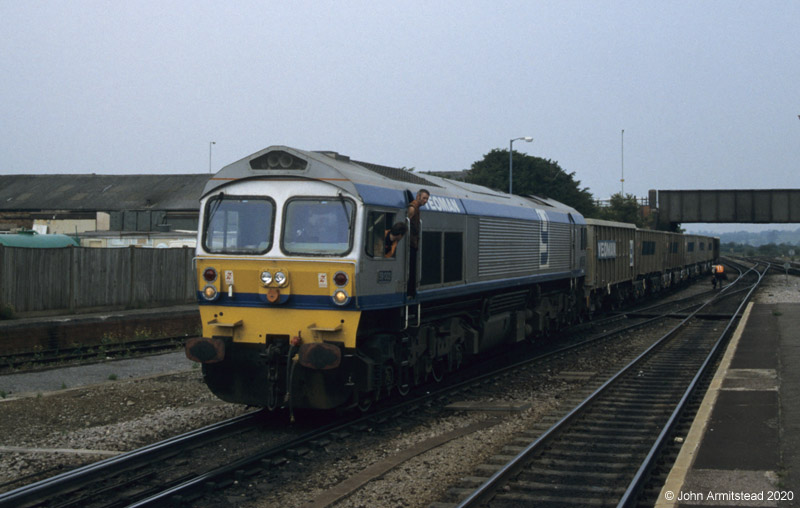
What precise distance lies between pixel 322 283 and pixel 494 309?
6351mm

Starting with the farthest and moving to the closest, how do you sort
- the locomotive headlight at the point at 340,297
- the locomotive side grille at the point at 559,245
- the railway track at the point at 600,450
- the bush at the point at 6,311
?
the bush at the point at 6,311, the locomotive side grille at the point at 559,245, the locomotive headlight at the point at 340,297, the railway track at the point at 600,450

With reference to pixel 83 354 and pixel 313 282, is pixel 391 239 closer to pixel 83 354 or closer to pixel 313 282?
pixel 313 282

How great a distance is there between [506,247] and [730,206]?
44701 millimetres

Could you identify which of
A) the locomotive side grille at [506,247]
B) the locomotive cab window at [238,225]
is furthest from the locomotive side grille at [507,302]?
the locomotive cab window at [238,225]

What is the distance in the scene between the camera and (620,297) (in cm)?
3147

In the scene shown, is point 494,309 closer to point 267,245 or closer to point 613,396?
point 613,396

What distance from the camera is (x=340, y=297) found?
9.62 metres

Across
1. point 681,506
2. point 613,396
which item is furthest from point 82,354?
point 681,506

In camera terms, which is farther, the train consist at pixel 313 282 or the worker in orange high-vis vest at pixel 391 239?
the worker in orange high-vis vest at pixel 391 239

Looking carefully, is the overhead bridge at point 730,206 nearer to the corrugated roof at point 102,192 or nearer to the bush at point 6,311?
the corrugated roof at point 102,192

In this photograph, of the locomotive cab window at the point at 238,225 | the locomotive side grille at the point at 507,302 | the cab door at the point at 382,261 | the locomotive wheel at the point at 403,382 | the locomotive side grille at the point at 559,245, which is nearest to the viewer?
the cab door at the point at 382,261

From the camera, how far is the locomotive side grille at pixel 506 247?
1415 cm

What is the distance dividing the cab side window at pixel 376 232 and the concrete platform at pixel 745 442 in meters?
4.30

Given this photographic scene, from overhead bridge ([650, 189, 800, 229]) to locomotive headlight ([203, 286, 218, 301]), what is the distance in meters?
49.6
